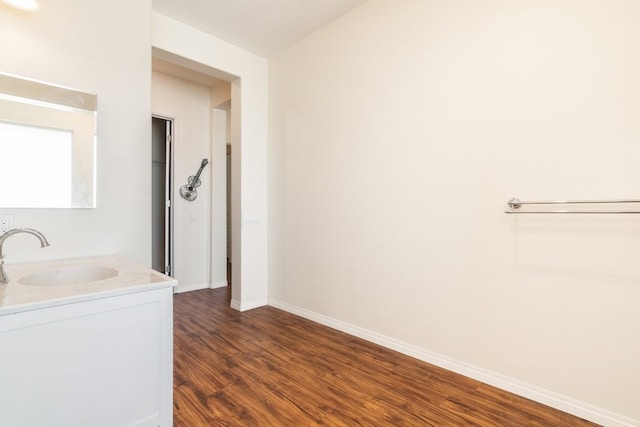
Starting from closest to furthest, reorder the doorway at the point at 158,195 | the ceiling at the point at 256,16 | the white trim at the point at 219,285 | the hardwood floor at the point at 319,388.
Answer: the hardwood floor at the point at 319,388 < the ceiling at the point at 256,16 < the white trim at the point at 219,285 < the doorway at the point at 158,195

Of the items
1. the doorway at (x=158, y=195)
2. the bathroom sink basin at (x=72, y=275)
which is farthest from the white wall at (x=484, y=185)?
the doorway at (x=158, y=195)

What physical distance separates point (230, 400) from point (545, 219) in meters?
2.21

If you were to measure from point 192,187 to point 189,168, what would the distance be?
272mm

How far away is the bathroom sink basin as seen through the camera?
178cm

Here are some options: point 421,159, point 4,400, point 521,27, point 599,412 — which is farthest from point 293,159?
point 599,412

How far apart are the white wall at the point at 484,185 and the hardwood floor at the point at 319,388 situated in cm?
17

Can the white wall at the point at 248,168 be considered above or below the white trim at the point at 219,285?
above

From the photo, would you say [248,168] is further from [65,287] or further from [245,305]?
[65,287]

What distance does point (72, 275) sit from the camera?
74.4 inches

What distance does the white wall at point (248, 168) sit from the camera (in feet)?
11.7

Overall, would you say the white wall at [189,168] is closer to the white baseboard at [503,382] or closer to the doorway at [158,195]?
the doorway at [158,195]

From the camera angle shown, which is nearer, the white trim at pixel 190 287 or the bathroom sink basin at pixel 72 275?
the bathroom sink basin at pixel 72 275

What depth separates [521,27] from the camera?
1.93 meters

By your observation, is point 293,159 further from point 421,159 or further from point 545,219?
point 545,219
